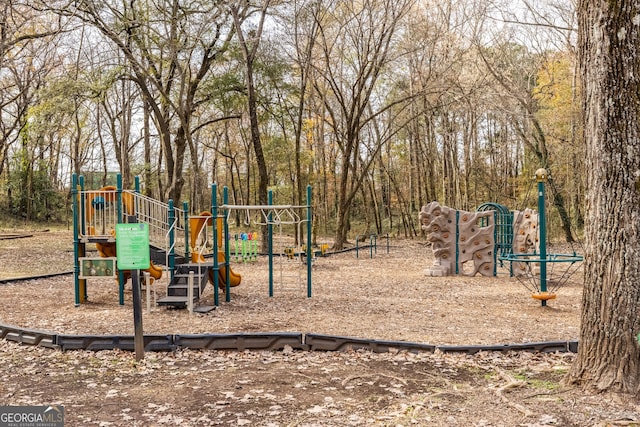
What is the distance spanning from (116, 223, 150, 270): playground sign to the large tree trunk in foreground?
13.8 feet

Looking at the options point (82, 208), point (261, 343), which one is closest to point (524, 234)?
point (261, 343)

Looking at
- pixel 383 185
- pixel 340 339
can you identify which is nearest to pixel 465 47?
pixel 383 185

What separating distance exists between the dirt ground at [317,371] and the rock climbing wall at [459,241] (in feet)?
12.0

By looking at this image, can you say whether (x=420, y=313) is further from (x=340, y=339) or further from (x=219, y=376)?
(x=219, y=376)

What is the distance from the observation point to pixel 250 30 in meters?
18.6

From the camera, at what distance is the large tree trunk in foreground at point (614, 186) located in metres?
4.21

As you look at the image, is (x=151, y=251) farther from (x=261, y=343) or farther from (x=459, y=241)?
(x=459, y=241)

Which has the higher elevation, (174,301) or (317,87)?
(317,87)

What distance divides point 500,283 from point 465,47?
1162 cm

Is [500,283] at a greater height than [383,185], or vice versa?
[383,185]

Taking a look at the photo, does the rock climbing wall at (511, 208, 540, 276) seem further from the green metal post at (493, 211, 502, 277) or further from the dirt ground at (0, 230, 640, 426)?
the dirt ground at (0, 230, 640, 426)

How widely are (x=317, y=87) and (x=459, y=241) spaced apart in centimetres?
957

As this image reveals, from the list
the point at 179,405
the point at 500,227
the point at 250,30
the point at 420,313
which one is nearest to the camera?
the point at 179,405

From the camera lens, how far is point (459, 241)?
14227mm
